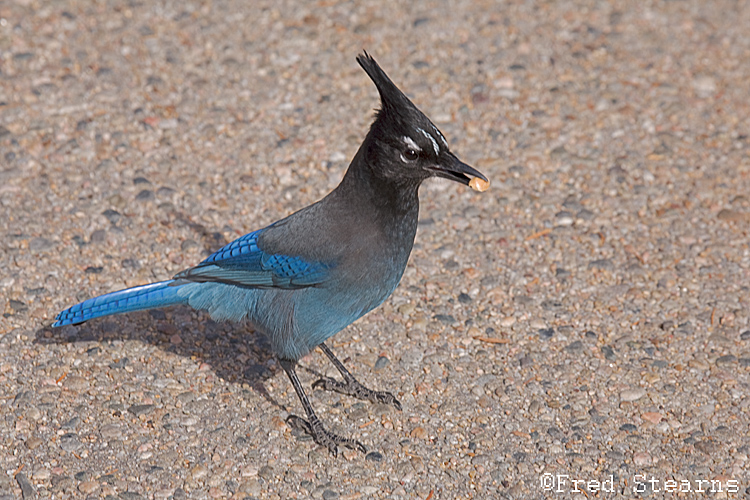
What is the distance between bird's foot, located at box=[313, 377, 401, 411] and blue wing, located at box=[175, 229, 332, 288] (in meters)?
0.66

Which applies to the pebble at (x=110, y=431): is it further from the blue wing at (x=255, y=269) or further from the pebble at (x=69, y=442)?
the blue wing at (x=255, y=269)

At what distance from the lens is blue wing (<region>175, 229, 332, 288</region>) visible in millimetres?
4035

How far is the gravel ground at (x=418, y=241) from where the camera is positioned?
4074 mm

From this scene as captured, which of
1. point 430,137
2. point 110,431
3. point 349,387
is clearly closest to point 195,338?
point 110,431

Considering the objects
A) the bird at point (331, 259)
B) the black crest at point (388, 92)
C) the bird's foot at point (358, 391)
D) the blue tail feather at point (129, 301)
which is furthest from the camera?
the bird's foot at point (358, 391)

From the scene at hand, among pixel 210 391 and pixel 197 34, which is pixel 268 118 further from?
pixel 210 391

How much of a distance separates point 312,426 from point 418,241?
5.39 feet

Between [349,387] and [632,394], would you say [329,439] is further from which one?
[632,394]

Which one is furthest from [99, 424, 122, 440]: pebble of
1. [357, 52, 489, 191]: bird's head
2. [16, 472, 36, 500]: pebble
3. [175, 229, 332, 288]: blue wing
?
[357, 52, 489, 191]: bird's head

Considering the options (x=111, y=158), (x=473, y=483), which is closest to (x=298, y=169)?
(x=111, y=158)

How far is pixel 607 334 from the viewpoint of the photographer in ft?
15.8

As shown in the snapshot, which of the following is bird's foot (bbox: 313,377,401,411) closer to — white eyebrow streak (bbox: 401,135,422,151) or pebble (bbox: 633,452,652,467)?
pebble (bbox: 633,452,652,467)

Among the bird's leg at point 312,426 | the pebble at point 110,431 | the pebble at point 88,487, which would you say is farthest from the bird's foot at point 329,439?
the pebble at point 88,487

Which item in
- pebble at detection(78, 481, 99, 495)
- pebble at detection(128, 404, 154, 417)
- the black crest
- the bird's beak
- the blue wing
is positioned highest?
the black crest
